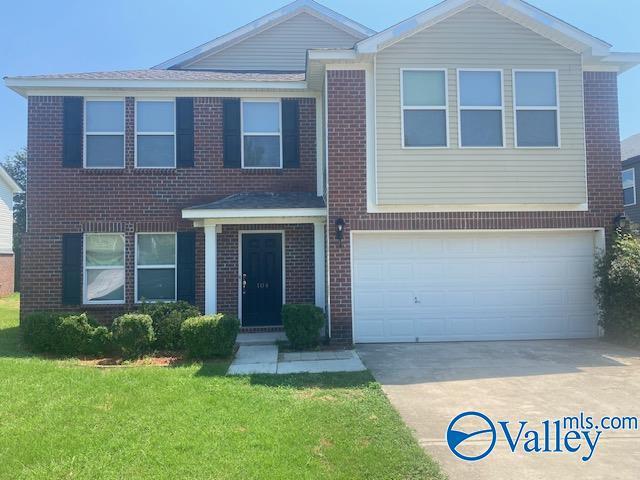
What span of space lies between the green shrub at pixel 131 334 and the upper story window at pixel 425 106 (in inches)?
248

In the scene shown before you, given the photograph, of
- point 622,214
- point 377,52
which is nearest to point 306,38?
point 377,52

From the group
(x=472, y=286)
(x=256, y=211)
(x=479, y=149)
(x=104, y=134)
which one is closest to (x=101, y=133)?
(x=104, y=134)

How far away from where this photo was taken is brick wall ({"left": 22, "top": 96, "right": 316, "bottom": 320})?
34.5 ft

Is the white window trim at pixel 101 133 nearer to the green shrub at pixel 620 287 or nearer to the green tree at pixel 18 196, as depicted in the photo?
the green shrub at pixel 620 287

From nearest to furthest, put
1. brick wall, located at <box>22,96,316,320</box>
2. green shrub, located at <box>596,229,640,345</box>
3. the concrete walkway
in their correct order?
1. the concrete walkway
2. green shrub, located at <box>596,229,640,345</box>
3. brick wall, located at <box>22,96,316,320</box>

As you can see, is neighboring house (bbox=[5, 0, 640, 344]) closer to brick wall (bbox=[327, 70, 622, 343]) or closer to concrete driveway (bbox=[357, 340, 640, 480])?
brick wall (bbox=[327, 70, 622, 343])

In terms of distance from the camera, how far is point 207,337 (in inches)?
313

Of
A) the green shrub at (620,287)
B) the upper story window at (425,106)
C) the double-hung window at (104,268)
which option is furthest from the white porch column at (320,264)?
the green shrub at (620,287)

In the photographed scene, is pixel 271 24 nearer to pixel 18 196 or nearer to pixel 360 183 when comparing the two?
pixel 360 183

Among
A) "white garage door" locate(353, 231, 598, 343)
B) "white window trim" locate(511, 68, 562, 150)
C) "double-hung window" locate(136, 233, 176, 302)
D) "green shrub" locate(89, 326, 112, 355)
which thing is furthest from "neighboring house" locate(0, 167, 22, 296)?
"white window trim" locate(511, 68, 562, 150)

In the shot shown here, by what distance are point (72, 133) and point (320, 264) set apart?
6525 millimetres

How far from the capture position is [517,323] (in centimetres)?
971

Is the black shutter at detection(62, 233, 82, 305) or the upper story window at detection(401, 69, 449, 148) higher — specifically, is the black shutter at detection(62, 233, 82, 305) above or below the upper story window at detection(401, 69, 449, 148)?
below

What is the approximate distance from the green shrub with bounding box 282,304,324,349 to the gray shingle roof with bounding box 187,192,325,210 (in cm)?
229
